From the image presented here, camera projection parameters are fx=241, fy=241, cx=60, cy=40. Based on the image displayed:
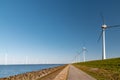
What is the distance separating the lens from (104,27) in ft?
281

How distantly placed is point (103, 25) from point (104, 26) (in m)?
1.16

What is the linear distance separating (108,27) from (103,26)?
10.4 ft

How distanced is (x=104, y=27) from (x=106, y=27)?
86 centimetres

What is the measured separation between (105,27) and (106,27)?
67 centimetres

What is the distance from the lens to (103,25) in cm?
8794

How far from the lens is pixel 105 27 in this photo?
85750 mm

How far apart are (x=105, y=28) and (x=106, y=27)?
100cm

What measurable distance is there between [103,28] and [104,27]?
3.21 feet

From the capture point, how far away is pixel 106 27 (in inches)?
3351

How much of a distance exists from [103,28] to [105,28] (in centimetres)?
140

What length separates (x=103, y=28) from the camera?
8500 cm

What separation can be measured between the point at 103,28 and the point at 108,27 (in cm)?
186

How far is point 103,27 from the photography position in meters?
86.1

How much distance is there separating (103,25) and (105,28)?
7.38 feet
